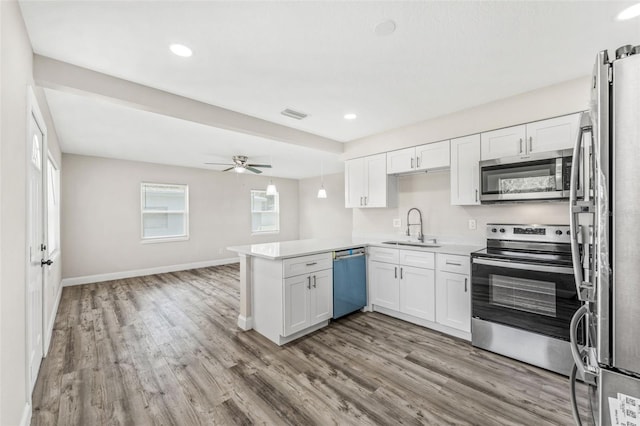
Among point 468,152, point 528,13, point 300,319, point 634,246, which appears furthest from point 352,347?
point 528,13

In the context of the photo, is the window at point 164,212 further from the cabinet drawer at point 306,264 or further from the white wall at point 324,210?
the cabinet drawer at point 306,264

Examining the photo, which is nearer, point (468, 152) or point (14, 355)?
point (14, 355)

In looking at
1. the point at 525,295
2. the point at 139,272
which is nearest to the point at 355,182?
the point at 525,295

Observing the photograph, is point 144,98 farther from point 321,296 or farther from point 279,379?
point 279,379

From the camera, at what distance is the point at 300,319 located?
115 inches

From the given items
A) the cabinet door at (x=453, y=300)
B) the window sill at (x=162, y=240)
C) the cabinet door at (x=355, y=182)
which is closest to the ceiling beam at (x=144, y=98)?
the cabinet door at (x=355, y=182)

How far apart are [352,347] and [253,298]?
1268 mm

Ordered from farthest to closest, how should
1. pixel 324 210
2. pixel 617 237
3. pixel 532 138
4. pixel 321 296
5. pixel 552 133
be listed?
1. pixel 324 210
2. pixel 321 296
3. pixel 532 138
4. pixel 552 133
5. pixel 617 237

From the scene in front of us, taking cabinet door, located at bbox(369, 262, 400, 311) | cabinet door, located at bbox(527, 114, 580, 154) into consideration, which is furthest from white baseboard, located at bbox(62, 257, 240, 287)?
cabinet door, located at bbox(527, 114, 580, 154)

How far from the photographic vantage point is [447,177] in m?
3.60

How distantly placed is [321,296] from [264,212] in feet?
17.7

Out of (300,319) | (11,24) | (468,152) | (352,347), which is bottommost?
(352,347)

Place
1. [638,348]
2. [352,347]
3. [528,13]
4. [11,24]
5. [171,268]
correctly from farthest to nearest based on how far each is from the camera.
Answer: [171,268] < [352,347] < [528,13] < [11,24] < [638,348]

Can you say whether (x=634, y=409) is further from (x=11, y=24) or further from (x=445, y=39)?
(x=11, y=24)
